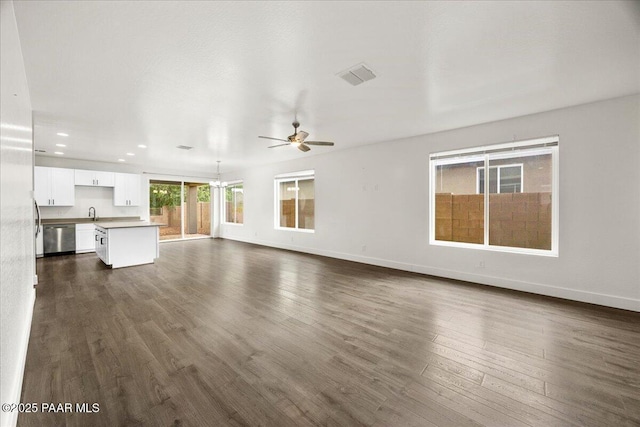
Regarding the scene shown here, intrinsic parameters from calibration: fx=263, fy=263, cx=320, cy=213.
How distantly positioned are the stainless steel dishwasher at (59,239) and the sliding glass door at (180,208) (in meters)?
2.17

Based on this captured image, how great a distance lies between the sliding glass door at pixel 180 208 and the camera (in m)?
9.15

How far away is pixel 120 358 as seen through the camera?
221 centimetres

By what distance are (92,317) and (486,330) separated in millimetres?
4365

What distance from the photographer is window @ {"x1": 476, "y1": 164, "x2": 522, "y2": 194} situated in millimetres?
4148

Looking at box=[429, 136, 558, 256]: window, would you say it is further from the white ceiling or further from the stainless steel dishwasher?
the stainless steel dishwasher

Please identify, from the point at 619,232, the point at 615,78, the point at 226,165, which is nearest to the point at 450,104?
the point at 615,78

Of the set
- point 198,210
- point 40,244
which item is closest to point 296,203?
point 198,210

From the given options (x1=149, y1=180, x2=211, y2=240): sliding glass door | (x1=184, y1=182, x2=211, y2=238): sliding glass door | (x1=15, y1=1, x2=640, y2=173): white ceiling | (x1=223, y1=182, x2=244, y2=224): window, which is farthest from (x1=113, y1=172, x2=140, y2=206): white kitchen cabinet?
(x1=15, y1=1, x2=640, y2=173): white ceiling

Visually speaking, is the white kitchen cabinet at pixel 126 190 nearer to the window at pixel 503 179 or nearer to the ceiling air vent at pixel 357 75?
the ceiling air vent at pixel 357 75

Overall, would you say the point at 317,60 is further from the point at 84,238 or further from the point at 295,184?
the point at 84,238

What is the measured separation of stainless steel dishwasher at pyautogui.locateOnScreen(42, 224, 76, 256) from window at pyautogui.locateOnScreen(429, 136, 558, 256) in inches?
348

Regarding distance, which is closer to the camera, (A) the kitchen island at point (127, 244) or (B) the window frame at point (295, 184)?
(A) the kitchen island at point (127, 244)

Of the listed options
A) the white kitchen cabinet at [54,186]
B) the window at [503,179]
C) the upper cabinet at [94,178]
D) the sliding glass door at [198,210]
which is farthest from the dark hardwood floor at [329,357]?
the sliding glass door at [198,210]

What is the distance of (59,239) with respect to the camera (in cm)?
673
